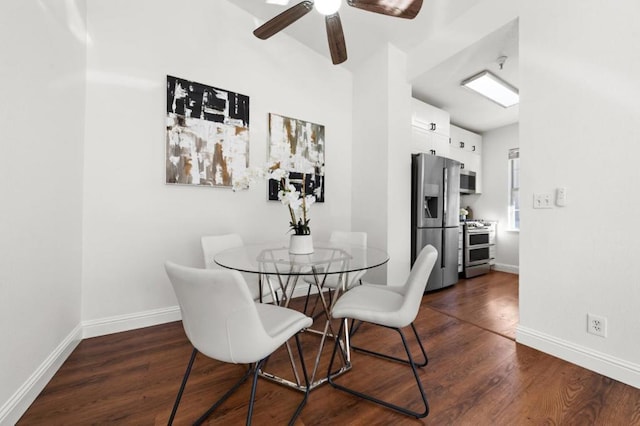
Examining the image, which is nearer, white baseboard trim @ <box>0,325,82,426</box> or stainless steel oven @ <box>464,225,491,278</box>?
white baseboard trim @ <box>0,325,82,426</box>

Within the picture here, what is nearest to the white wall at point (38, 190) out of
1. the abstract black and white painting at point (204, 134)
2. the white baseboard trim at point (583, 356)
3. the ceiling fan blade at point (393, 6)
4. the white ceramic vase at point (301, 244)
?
the abstract black and white painting at point (204, 134)

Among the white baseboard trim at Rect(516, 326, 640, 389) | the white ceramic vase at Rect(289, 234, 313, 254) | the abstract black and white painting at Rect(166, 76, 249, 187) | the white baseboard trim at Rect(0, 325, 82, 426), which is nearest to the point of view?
the white baseboard trim at Rect(0, 325, 82, 426)

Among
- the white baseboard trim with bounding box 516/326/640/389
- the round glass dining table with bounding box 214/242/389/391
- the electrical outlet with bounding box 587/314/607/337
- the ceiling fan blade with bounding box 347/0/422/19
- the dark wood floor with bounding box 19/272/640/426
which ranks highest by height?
the ceiling fan blade with bounding box 347/0/422/19

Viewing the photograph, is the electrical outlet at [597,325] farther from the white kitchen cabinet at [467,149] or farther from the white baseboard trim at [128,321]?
the white kitchen cabinet at [467,149]

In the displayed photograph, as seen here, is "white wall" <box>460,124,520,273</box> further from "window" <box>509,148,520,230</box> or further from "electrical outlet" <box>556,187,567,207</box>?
"electrical outlet" <box>556,187,567,207</box>

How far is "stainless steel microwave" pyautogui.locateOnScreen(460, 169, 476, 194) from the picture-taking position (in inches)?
189

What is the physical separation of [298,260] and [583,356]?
194cm

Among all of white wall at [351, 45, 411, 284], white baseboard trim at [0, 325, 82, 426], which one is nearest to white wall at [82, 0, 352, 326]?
white baseboard trim at [0, 325, 82, 426]

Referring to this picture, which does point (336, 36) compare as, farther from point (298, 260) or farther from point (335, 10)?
point (298, 260)

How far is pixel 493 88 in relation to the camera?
133 inches

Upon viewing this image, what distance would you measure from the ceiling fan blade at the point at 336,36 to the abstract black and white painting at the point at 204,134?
1.04 metres

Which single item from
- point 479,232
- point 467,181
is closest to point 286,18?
point 479,232

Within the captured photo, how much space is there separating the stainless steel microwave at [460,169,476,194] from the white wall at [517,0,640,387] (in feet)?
9.43

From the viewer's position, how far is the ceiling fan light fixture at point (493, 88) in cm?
313
